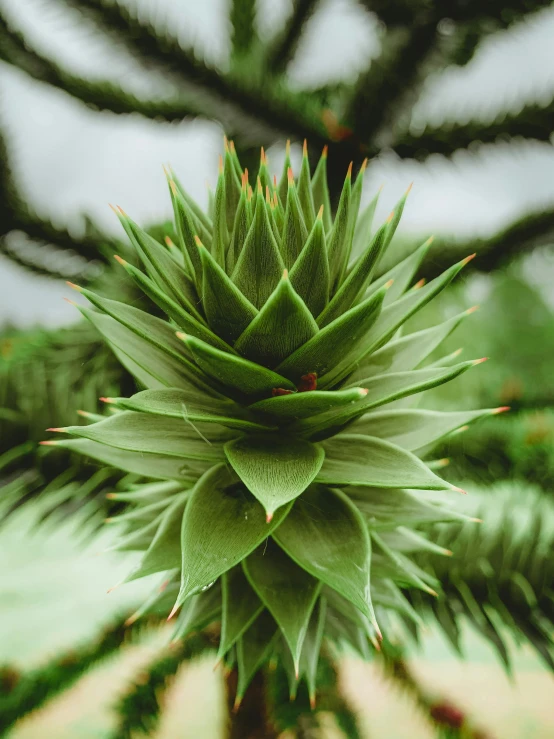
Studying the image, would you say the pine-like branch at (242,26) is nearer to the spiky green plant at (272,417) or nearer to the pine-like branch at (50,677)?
the spiky green plant at (272,417)

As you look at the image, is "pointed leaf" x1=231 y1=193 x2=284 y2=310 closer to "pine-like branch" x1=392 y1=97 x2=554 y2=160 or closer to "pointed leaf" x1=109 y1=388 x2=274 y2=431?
"pointed leaf" x1=109 y1=388 x2=274 y2=431

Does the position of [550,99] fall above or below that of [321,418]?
above

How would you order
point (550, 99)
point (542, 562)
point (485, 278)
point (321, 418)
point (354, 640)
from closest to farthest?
point (321, 418) < point (354, 640) < point (542, 562) < point (550, 99) < point (485, 278)

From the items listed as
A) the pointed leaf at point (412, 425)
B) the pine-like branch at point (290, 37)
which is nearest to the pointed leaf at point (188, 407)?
the pointed leaf at point (412, 425)

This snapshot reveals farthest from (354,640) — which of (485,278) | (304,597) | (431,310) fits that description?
(431,310)

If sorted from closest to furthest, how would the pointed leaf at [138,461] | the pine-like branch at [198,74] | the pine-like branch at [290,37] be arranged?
1. the pointed leaf at [138,461]
2. the pine-like branch at [198,74]
3. the pine-like branch at [290,37]

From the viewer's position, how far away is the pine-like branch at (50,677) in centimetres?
73

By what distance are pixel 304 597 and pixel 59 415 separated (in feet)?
1.55

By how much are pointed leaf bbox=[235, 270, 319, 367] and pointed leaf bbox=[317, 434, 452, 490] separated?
100 millimetres

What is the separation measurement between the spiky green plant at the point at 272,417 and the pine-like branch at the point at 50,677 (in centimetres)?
43

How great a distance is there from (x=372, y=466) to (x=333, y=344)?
0.11m

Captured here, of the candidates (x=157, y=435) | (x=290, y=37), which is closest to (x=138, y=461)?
(x=157, y=435)

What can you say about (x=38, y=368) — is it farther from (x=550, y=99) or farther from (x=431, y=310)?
(x=431, y=310)

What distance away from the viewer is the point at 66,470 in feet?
2.41
